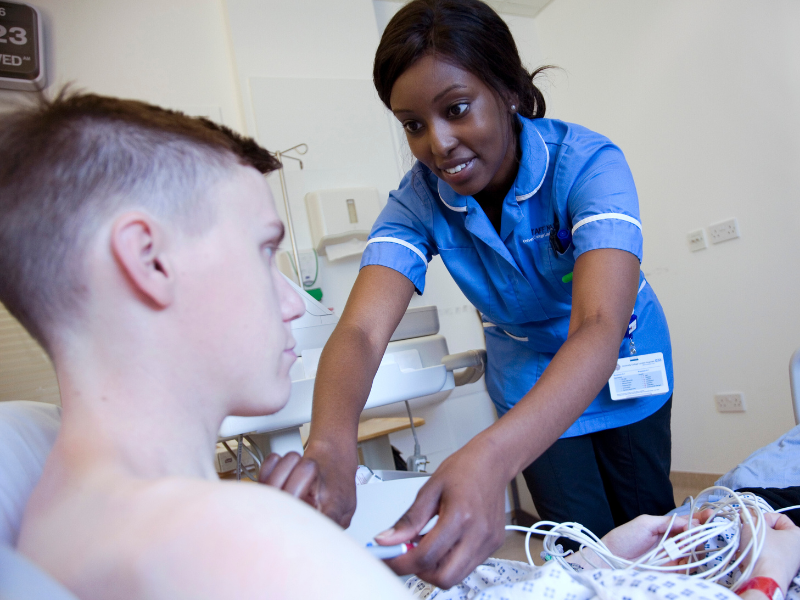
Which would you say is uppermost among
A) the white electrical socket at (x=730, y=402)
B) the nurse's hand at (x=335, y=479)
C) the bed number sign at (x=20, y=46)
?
the bed number sign at (x=20, y=46)

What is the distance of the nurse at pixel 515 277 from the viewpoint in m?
0.81

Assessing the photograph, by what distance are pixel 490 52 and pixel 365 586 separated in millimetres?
1046

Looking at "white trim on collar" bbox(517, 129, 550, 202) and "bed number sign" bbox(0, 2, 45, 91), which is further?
"bed number sign" bbox(0, 2, 45, 91)

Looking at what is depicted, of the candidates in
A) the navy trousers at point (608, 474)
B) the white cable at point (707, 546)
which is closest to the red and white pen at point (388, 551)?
the white cable at point (707, 546)

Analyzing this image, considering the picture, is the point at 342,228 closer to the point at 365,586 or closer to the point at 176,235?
the point at 176,235

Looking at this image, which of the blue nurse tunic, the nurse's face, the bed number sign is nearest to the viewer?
the nurse's face

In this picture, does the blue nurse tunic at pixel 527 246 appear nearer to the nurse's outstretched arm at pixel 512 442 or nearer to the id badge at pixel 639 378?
the id badge at pixel 639 378

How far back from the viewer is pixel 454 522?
0.57 metres

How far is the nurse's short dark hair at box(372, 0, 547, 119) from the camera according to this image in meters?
1.10

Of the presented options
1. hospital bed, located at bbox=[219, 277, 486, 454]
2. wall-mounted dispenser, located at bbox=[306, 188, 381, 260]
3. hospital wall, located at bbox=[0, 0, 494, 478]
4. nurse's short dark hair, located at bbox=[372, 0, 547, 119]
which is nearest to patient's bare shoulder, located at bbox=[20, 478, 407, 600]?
hospital bed, located at bbox=[219, 277, 486, 454]

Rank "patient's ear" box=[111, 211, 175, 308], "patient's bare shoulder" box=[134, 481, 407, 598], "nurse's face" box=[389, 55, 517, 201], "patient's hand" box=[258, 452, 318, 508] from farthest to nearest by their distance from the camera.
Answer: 1. "nurse's face" box=[389, 55, 517, 201]
2. "patient's hand" box=[258, 452, 318, 508]
3. "patient's ear" box=[111, 211, 175, 308]
4. "patient's bare shoulder" box=[134, 481, 407, 598]

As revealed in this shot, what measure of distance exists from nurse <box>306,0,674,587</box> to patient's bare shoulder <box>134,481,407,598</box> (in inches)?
10.3

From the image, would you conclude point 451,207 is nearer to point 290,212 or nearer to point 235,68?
point 290,212

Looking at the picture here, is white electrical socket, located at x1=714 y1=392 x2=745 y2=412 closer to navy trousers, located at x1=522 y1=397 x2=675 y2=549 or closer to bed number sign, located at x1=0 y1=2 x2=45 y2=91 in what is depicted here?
navy trousers, located at x1=522 y1=397 x2=675 y2=549
